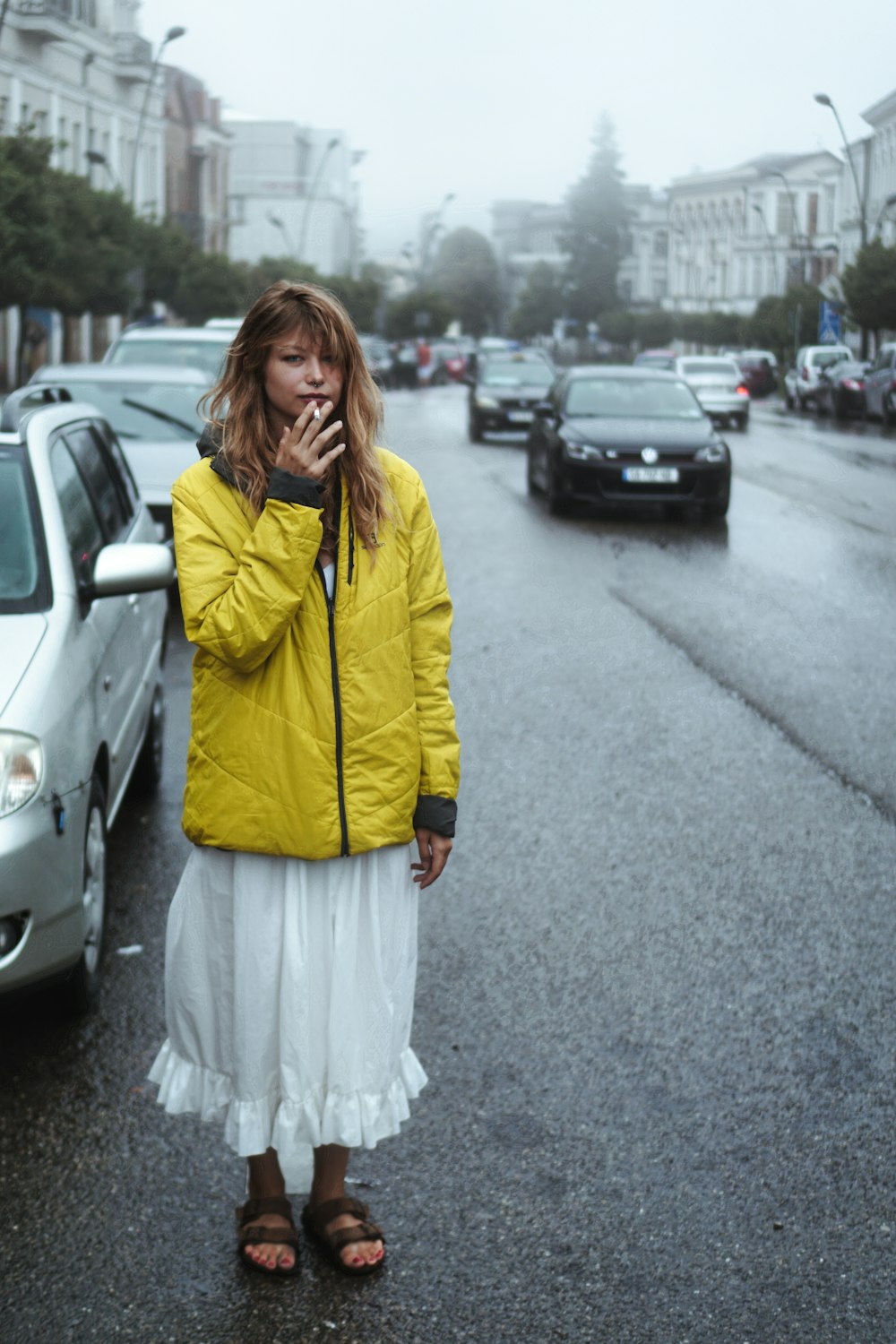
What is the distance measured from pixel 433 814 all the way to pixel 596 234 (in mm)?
121731

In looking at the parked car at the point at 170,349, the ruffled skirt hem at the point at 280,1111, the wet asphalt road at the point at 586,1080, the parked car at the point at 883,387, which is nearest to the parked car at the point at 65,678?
the wet asphalt road at the point at 586,1080

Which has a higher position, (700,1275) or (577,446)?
(577,446)

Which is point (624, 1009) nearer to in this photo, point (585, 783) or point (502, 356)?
point (585, 783)

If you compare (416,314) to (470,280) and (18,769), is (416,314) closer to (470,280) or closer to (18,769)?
(470,280)

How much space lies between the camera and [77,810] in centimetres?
439

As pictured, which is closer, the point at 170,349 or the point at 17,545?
the point at 17,545

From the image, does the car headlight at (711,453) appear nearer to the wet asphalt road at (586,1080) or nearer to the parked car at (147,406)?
the parked car at (147,406)

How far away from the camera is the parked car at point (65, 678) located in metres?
4.07

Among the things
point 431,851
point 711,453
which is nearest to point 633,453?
point 711,453

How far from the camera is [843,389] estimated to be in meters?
40.2

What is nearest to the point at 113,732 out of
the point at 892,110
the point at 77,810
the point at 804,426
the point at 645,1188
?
the point at 77,810

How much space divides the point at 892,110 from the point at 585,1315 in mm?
80834

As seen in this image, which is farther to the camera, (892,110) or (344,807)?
(892,110)

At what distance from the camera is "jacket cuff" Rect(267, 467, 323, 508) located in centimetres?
288
